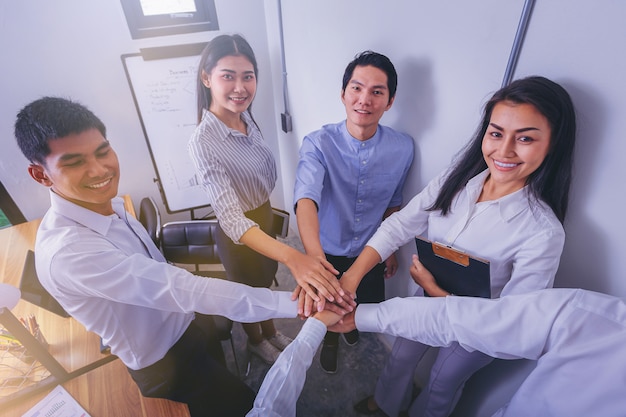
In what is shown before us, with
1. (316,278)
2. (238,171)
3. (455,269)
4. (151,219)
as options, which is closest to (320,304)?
(316,278)

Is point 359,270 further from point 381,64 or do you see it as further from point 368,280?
point 381,64

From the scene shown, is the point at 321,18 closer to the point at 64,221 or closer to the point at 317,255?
the point at 317,255

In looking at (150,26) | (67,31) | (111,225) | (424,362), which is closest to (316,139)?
(111,225)

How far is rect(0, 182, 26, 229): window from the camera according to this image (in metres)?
2.01

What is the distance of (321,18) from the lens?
1561 mm

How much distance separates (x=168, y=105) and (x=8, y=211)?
1359 mm

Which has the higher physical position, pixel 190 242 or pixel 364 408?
pixel 190 242

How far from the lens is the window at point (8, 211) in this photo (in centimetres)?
201

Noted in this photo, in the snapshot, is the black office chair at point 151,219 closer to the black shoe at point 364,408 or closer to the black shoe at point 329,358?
the black shoe at point 329,358

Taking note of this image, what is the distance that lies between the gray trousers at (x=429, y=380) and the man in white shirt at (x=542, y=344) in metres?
0.21

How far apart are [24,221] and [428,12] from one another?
2892 mm

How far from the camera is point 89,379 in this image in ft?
3.34

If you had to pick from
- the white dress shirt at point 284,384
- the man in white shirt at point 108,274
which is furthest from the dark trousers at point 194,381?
the white dress shirt at point 284,384

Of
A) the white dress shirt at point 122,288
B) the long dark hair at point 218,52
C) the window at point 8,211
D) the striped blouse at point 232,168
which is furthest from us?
the window at point 8,211
